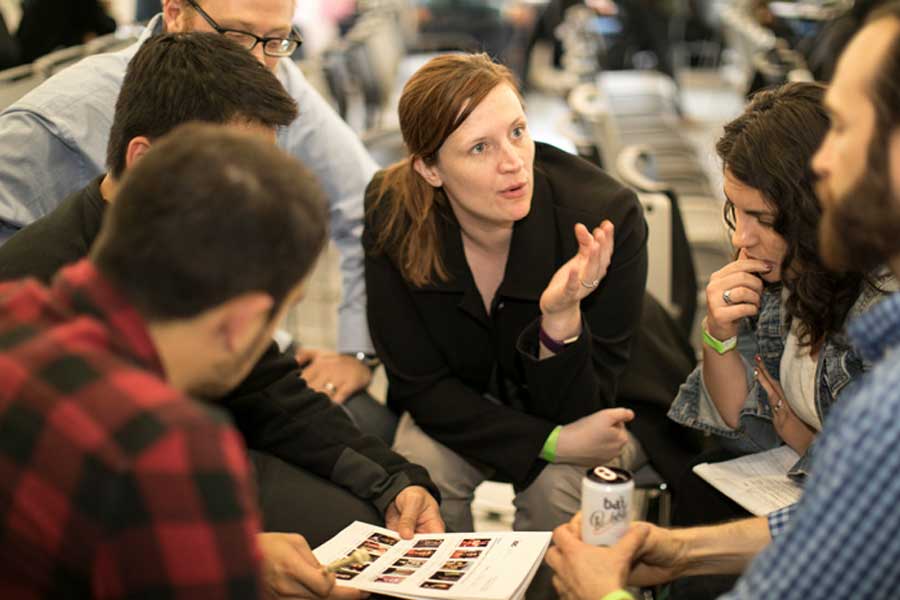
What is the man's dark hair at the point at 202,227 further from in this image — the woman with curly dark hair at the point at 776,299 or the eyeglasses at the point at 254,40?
the eyeglasses at the point at 254,40

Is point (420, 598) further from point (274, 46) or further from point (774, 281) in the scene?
point (274, 46)

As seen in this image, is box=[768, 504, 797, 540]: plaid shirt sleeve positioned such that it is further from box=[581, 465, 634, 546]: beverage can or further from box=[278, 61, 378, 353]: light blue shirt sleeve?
box=[278, 61, 378, 353]: light blue shirt sleeve

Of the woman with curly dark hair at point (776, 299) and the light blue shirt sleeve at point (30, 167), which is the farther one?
the light blue shirt sleeve at point (30, 167)

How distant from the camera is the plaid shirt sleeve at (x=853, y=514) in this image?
1.08 meters

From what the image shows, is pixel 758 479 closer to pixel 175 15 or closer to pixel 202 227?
pixel 202 227

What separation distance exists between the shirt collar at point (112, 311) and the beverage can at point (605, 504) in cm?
71

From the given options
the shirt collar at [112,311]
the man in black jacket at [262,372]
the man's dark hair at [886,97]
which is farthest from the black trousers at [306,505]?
the man's dark hair at [886,97]

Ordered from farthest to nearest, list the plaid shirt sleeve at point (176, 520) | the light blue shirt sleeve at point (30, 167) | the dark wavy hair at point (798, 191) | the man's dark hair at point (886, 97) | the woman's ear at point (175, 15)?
the woman's ear at point (175, 15), the light blue shirt sleeve at point (30, 167), the dark wavy hair at point (798, 191), the man's dark hair at point (886, 97), the plaid shirt sleeve at point (176, 520)

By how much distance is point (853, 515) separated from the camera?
1111 millimetres

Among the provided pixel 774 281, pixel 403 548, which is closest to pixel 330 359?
pixel 403 548

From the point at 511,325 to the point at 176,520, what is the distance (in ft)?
5.10

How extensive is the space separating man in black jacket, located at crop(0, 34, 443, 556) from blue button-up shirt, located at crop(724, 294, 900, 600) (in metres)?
0.89

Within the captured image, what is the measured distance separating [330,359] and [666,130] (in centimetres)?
339

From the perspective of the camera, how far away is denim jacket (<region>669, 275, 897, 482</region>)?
194 centimetres
